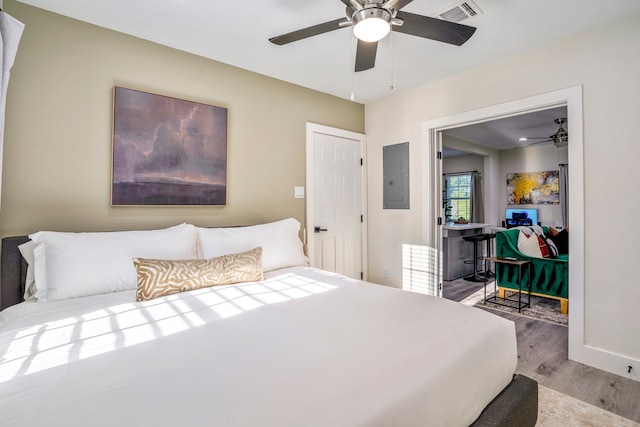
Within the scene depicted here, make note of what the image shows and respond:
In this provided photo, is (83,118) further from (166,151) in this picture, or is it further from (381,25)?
(381,25)

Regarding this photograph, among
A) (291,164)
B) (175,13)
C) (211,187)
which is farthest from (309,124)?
(175,13)

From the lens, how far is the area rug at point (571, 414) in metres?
1.79

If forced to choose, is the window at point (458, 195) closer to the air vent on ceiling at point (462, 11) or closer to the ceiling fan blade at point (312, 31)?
the air vent on ceiling at point (462, 11)

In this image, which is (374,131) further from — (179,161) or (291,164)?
(179,161)

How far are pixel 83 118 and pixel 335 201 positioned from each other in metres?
2.50

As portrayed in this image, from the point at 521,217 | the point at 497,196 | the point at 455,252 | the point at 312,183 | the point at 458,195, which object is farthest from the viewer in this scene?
the point at 458,195

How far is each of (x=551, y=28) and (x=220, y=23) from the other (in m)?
2.49

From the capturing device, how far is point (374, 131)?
4.06 metres

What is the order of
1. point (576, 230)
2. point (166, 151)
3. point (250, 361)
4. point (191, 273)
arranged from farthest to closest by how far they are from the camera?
1. point (166, 151)
2. point (576, 230)
3. point (191, 273)
4. point (250, 361)

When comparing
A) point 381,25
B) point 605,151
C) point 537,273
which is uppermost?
point 381,25

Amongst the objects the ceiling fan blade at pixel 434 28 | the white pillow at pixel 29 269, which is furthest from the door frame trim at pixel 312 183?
the white pillow at pixel 29 269

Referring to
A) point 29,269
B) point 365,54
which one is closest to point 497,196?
point 365,54

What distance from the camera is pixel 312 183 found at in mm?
3572

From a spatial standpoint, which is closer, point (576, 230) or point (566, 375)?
point (566, 375)
